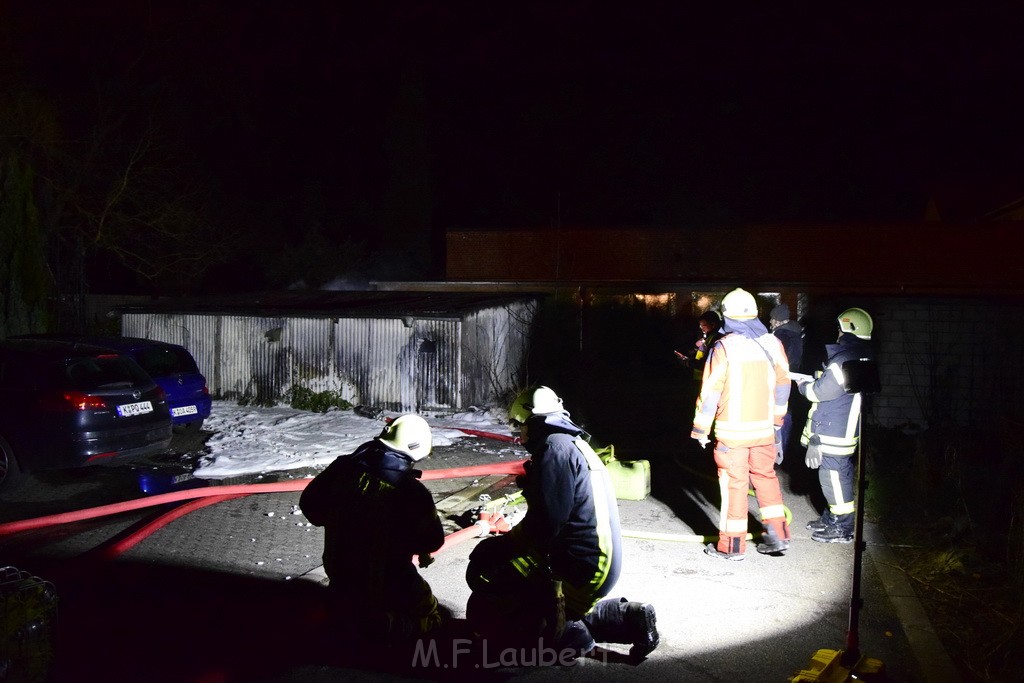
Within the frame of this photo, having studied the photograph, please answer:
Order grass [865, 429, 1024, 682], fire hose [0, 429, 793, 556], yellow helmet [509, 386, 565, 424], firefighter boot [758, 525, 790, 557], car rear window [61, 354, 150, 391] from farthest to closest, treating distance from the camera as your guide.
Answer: car rear window [61, 354, 150, 391] → fire hose [0, 429, 793, 556] → firefighter boot [758, 525, 790, 557] → grass [865, 429, 1024, 682] → yellow helmet [509, 386, 565, 424]

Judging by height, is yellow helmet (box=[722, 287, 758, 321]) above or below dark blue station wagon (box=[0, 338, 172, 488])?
above

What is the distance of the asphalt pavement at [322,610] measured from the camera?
171 inches

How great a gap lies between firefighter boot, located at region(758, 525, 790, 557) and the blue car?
27.2 ft

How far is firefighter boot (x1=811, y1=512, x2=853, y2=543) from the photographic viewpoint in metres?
6.63

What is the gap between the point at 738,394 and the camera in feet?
19.7

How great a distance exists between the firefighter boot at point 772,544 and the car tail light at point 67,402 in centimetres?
689

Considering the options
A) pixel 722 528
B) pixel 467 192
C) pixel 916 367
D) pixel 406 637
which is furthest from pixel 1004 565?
pixel 467 192

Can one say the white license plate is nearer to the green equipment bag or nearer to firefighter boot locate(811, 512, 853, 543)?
the green equipment bag

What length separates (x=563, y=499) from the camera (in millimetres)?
3982

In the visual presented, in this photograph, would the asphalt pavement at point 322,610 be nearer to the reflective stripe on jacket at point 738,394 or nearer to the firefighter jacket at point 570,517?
the firefighter jacket at point 570,517

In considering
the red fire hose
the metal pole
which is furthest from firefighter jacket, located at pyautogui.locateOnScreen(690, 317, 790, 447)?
the red fire hose

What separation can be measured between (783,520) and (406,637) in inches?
135

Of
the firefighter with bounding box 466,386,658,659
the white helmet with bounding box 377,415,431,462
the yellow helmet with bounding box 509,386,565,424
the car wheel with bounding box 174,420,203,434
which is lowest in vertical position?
the car wheel with bounding box 174,420,203,434

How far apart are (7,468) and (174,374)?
332cm
